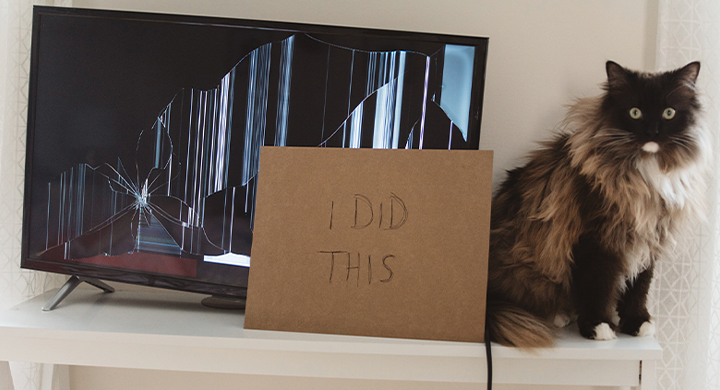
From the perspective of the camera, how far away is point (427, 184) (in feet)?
2.37

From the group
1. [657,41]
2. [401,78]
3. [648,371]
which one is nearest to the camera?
[648,371]

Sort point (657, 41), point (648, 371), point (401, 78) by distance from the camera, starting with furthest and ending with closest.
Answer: point (657, 41)
point (401, 78)
point (648, 371)

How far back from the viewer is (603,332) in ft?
2.41

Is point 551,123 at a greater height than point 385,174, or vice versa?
point 551,123

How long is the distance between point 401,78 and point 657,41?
0.58m

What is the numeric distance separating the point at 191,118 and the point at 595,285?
0.79 metres

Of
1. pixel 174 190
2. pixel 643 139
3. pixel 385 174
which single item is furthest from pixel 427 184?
pixel 174 190

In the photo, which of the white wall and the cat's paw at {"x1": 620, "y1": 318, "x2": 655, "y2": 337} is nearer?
the cat's paw at {"x1": 620, "y1": 318, "x2": 655, "y2": 337}

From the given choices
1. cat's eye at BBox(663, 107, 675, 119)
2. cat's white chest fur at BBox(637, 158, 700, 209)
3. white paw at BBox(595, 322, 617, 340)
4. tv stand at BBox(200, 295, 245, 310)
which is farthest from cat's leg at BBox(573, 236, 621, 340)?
tv stand at BBox(200, 295, 245, 310)

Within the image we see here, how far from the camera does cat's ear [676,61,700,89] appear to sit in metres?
0.75

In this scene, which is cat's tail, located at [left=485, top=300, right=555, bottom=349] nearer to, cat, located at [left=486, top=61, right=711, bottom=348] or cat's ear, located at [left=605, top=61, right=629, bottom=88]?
cat, located at [left=486, top=61, right=711, bottom=348]

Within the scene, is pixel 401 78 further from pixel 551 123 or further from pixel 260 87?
pixel 551 123

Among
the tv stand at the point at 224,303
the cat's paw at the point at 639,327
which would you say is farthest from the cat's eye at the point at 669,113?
the tv stand at the point at 224,303

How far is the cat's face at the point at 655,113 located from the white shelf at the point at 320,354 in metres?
0.32
